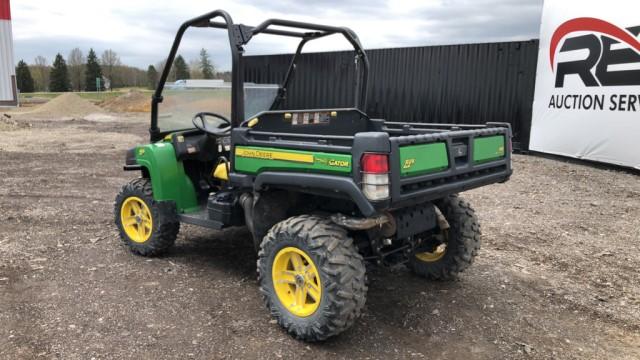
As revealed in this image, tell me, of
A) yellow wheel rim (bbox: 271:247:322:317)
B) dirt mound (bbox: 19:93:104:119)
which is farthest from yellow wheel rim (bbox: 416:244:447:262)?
dirt mound (bbox: 19:93:104:119)

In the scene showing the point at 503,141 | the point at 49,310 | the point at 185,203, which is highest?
the point at 503,141

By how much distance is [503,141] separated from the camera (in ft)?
12.8

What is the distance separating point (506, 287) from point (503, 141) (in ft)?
4.15

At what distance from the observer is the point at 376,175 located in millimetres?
2902

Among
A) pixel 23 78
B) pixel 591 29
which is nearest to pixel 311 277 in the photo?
pixel 591 29

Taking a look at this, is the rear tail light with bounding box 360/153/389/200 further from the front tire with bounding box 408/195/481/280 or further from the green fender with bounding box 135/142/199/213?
the green fender with bounding box 135/142/199/213

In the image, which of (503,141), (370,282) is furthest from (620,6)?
(370,282)

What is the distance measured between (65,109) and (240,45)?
1167 inches

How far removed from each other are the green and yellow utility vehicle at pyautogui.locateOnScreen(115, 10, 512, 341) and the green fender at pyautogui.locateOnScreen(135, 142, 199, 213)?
0.01m

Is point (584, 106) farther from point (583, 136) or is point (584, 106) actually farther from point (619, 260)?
point (619, 260)

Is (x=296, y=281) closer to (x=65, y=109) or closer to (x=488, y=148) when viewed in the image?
(x=488, y=148)

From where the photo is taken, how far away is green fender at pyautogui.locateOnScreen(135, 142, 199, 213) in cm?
445

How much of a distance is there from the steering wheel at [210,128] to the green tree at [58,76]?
A: 58061 mm

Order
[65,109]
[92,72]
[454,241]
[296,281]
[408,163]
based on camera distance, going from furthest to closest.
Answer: [92,72] < [65,109] < [454,241] < [296,281] < [408,163]
